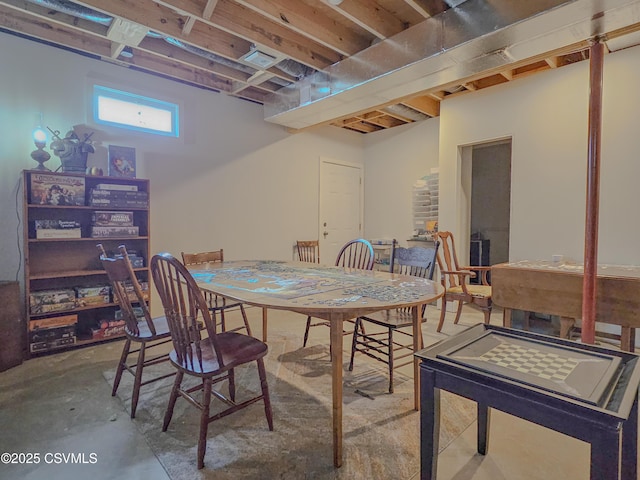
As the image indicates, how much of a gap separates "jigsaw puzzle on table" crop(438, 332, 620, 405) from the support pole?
154 cm

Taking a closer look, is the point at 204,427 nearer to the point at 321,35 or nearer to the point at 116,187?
the point at 116,187

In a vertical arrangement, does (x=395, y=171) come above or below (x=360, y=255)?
above

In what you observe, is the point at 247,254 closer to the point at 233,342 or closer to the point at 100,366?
the point at 100,366

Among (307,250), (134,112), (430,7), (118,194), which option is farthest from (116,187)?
(430,7)

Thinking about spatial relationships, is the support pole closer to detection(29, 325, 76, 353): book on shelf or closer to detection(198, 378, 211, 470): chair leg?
detection(198, 378, 211, 470): chair leg

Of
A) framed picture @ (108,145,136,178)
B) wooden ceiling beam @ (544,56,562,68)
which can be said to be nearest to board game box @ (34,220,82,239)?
framed picture @ (108,145,136,178)

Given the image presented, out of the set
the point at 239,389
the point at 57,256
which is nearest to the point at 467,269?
the point at 239,389

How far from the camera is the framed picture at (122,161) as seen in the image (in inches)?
132

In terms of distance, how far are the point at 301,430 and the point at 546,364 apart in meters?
1.26

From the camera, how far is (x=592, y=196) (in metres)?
2.64

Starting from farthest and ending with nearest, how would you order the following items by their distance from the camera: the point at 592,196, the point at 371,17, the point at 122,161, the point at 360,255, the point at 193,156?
the point at 193,156, the point at 122,161, the point at 360,255, the point at 371,17, the point at 592,196

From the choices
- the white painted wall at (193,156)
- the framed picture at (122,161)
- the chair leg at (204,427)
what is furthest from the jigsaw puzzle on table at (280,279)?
the white painted wall at (193,156)

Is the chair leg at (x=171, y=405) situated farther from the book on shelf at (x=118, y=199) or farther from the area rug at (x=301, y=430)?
the book on shelf at (x=118, y=199)

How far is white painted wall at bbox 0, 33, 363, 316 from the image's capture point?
118 inches
